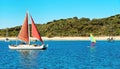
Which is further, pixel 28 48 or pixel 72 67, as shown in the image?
pixel 28 48

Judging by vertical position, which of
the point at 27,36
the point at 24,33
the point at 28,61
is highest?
the point at 24,33

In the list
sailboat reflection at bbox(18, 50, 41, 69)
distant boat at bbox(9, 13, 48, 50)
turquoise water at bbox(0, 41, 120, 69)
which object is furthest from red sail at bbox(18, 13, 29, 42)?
sailboat reflection at bbox(18, 50, 41, 69)

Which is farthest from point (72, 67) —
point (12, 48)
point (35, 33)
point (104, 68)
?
point (12, 48)

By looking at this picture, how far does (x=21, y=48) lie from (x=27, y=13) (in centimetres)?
1103

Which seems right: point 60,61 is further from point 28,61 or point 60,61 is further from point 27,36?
point 27,36

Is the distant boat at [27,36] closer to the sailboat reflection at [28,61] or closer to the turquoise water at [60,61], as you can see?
the turquoise water at [60,61]

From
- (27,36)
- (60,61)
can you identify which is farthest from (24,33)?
(60,61)

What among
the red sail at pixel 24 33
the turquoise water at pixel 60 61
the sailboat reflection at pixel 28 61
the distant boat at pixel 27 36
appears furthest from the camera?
the red sail at pixel 24 33

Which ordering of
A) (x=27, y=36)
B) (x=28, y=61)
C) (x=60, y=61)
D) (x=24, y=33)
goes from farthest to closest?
(x=24, y=33) < (x=27, y=36) < (x=60, y=61) < (x=28, y=61)

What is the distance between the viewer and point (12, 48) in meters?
116

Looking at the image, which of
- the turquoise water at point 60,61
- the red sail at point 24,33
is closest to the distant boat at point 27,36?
the red sail at point 24,33

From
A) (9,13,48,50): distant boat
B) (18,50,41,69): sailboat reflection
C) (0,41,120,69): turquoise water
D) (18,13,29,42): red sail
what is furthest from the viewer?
(18,13,29,42): red sail

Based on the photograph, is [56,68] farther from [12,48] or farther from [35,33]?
[12,48]

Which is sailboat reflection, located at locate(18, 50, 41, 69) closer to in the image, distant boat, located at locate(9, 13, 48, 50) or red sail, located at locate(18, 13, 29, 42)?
distant boat, located at locate(9, 13, 48, 50)
